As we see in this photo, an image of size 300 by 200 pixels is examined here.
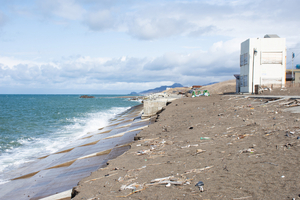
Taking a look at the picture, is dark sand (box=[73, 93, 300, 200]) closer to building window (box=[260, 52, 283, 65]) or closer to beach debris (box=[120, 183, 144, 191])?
beach debris (box=[120, 183, 144, 191])

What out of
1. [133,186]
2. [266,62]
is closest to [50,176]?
[133,186]

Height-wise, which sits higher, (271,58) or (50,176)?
(271,58)

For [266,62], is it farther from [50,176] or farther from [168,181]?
[168,181]

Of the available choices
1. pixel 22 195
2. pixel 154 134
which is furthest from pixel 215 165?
pixel 22 195

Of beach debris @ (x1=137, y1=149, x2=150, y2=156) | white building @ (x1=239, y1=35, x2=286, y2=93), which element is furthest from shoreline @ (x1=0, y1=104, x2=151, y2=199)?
white building @ (x1=239, y1=35, x2=286, y2=93)

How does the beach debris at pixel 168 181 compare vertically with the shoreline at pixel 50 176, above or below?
above

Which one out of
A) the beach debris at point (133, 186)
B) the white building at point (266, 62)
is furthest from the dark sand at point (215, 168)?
the white building at point (266, 62)

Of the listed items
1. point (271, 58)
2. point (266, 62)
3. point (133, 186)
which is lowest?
point (133, 186)

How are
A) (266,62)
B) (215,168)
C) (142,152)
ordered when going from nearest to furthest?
(215,168) → (142,152) → (266,62)

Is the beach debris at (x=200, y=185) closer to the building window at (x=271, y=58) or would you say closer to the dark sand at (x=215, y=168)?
the dark sand at (x=215, y=168)

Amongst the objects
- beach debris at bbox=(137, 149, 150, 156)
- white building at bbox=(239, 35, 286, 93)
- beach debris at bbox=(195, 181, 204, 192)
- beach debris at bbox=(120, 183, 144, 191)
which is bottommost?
beach debris at bbox=(120, 183, 144, 191)

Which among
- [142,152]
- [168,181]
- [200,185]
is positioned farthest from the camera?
[142,152]

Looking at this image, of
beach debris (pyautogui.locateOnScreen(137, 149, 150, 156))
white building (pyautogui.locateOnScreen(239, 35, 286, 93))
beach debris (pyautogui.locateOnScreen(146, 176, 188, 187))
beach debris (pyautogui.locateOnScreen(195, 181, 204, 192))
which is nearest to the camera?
beach debris (pyautogui.locateOnScreen(195, 181, 204, 192))

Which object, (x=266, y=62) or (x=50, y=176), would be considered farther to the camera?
(x=266, y=62)
